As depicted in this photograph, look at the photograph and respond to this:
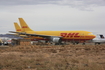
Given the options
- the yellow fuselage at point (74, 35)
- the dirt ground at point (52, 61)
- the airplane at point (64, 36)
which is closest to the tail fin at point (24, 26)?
the airplane at point (64, 36)

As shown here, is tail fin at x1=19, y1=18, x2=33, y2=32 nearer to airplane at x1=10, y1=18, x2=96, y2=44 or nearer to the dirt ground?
airplane at x1=10, y1=18, x2=96, y2=44

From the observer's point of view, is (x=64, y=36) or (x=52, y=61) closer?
(x=52, y=61)

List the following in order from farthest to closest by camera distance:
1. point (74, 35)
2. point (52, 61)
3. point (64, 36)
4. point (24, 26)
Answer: point (24, 26) → point (64, 36) → point (74, 35) → point (52, 61)

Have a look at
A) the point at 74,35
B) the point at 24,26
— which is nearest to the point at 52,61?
the point at 74,35

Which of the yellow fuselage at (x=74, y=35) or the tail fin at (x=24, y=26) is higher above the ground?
the tail fin at (x=24, y=26)

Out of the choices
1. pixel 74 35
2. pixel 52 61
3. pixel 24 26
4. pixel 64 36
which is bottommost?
pixel 52 61

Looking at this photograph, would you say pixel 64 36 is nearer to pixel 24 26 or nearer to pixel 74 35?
pixel 74 35

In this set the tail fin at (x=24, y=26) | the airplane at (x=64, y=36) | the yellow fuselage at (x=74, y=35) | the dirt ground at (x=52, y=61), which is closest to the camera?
the dirt ground at (x=52, y=61)

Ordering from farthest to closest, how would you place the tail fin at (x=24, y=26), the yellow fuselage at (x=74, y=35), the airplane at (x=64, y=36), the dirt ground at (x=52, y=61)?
the tail fin at (x=24, y=26) → the airplane at (x=64, y=36) → the yellow fuselage at (x=74, y=35) → the dirt ground at (x=52, y=61)

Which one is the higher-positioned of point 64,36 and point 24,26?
point 24,26

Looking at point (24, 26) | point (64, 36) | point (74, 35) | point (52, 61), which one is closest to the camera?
point (52, 61)

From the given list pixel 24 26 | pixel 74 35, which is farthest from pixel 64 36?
pixel 24 26

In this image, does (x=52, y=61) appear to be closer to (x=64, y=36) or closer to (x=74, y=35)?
(x=74, y=35)

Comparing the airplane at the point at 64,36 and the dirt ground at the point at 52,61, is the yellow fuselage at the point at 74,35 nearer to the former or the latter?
the airplane at the point at 64,36
